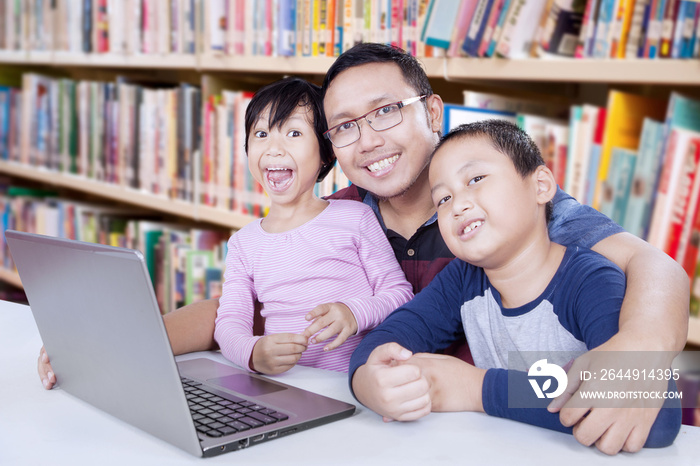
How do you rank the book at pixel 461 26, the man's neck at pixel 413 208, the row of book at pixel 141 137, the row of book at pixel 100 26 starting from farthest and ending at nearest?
the row of book at pixel 100 26, the row of book at pixel 141 137, the book at pixel 461 26, the man's neck at pixel 413 208

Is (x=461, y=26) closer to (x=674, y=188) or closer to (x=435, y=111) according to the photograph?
(x=435, y=111)

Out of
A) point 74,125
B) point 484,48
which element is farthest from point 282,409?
point 74,125

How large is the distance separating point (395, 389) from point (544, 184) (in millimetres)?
390

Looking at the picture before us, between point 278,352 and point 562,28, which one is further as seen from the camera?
point 562,28

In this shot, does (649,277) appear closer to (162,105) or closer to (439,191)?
(439,191)

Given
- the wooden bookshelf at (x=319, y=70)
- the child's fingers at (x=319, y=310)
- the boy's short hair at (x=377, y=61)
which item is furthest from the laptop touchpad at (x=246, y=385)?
the wooden bookshelf at (x=319, y=70)

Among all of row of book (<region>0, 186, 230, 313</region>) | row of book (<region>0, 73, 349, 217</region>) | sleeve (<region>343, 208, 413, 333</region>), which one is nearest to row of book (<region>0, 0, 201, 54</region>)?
row of book (<region>0, 73, 349, 217</region>)

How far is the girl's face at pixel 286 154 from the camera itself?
3.86 feet

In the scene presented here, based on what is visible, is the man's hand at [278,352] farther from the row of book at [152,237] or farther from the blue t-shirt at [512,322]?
the row of book at [152,237]

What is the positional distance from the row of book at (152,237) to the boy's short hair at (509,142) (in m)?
1.16

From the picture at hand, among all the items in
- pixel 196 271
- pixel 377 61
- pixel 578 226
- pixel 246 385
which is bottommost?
pixel 196 271

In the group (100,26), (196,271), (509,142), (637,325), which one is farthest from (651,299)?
(100,26)

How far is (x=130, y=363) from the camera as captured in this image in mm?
694

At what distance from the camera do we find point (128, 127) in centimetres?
250
